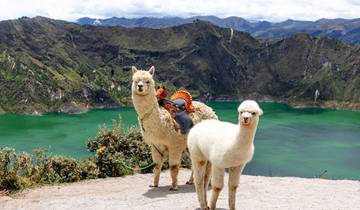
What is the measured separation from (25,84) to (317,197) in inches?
7777

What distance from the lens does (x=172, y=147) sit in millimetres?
12906

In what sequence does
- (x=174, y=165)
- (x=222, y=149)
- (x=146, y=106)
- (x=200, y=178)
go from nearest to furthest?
(x=222, y=149), (x=200, y=178), (x=146, y=106), (x=174, y=165)

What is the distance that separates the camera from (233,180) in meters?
9.70

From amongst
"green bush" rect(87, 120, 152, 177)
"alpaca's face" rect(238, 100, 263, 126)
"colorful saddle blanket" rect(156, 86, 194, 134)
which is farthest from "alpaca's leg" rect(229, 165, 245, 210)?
"green bush" rect(87, 120, 152, 177)

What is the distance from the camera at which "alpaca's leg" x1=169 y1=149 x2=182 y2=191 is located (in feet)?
41.9

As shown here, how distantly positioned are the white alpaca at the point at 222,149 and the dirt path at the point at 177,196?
0.86 metres

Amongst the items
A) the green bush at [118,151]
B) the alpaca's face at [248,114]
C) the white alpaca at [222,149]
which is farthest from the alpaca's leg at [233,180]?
the green bush at [118,151]

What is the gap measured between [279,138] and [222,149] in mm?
119532

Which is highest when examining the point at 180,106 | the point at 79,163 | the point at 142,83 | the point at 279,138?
the point at 142,83

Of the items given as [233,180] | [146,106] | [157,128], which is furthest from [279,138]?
[233,180]

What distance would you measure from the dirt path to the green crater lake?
4597 cm

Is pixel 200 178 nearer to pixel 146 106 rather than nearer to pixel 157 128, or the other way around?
pixel 157 128

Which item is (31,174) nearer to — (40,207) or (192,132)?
(40,207)

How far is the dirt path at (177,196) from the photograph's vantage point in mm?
10937
